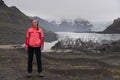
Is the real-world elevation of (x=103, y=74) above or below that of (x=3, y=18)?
below

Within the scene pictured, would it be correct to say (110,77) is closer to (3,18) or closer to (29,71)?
(29,71)

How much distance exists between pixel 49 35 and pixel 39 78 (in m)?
164

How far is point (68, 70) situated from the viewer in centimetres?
2911

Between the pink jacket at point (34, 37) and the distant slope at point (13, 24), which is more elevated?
the distant slope at point (13, 24)

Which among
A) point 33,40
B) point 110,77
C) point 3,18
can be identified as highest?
point 3,18

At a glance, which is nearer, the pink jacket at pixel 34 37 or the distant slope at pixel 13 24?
the pink jacket at pixel 34 37

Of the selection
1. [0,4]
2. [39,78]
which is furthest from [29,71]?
[0,4]

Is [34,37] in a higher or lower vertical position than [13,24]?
lower

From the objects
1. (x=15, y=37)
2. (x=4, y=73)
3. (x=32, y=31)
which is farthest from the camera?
(x=15, y=37)

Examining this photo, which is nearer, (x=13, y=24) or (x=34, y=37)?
(x=34, y=37)

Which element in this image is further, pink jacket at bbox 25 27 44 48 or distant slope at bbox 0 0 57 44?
distant slope at bbox 0 0 57 44

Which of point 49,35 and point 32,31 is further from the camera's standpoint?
point 49,35

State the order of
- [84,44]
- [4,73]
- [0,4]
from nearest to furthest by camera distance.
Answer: [4,73] → [84,44] → [0,4]

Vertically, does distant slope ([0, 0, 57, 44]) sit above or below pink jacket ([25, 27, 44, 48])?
above
